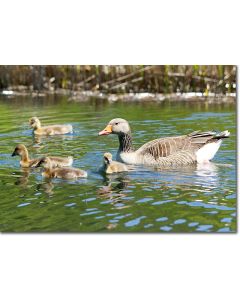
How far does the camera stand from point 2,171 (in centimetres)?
1154

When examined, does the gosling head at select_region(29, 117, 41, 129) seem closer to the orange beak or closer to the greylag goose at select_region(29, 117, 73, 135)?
the greylag goose at select_region(29, 117, 73, 135)

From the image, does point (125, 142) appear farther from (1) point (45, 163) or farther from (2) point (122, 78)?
(1) point (45, 163)

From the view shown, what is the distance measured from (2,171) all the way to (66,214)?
201 centimetres

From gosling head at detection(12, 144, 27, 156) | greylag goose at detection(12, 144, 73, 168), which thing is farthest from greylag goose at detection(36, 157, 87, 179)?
gosling head at detection(12, 144, 27, 156)

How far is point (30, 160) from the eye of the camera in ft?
38.5

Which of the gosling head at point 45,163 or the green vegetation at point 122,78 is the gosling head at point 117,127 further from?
the gosling head at point 45,163

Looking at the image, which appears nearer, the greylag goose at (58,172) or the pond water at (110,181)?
the pond water at (110,181)

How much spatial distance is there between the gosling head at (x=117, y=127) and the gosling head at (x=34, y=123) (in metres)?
1.29

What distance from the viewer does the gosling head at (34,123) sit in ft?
41.3

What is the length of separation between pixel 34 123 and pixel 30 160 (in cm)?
111

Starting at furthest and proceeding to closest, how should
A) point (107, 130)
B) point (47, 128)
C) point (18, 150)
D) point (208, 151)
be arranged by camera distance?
1. point (47, 128)
2. point (18, 150)
3. point (107, 130)
4. point (208, 151)

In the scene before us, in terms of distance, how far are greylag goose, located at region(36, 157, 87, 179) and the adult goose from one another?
870 millimetres

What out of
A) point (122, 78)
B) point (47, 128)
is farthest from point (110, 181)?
point (47, 128)

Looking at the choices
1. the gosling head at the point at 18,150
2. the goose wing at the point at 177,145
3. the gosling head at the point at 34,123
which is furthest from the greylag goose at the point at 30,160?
the goose wing at the point at 177,145
